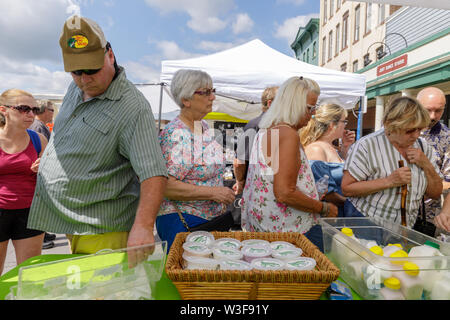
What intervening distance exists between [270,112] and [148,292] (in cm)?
110

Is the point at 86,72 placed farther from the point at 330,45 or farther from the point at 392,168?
the point at 330,45

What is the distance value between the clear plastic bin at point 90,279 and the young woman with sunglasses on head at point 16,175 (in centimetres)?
157

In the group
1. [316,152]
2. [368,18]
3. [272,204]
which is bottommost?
[272,204]

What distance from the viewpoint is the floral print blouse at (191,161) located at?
149 centimetres

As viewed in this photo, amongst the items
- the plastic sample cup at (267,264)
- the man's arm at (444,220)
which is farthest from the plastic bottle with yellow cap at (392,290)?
the man's arm at (444,220)

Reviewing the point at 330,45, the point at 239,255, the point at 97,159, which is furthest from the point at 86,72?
the point at 330,45

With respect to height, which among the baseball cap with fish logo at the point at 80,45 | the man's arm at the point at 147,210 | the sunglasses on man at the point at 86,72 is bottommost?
the man's arm at the point at 147,210

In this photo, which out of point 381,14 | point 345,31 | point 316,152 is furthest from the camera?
point 345,31

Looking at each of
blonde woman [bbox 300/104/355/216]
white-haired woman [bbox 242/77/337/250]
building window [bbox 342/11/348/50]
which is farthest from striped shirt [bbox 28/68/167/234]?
building window [bbox 342/11/348/50]

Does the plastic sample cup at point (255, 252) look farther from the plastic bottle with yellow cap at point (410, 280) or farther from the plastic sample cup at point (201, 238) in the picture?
the plastic bottle with yellow cap at point (410, 280)

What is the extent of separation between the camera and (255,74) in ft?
14.0

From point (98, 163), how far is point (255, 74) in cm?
341

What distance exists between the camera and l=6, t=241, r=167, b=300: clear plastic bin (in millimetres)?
793

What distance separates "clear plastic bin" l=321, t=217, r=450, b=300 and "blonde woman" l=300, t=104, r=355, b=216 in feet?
2.64
